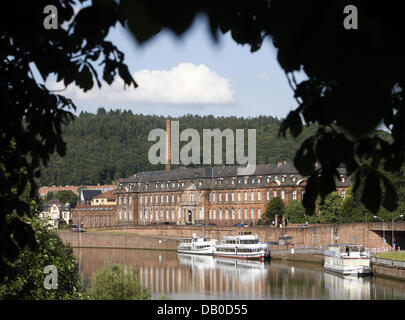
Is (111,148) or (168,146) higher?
(111,148)

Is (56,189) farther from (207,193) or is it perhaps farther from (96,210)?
(207,193)

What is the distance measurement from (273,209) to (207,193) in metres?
18.7

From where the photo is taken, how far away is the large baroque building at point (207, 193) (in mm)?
97062

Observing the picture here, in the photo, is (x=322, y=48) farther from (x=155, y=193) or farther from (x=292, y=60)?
(x=155, y=193)

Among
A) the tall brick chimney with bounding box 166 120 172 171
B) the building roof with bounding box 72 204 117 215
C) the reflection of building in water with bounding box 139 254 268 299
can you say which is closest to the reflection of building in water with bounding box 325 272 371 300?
the reflection of building in water with bounding box 139 254 268 299

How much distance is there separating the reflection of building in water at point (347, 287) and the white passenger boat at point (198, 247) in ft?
91.0

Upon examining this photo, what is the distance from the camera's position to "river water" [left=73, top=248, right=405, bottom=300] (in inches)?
1698

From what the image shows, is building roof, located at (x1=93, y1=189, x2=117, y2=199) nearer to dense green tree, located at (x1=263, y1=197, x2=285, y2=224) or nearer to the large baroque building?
the large baroque building

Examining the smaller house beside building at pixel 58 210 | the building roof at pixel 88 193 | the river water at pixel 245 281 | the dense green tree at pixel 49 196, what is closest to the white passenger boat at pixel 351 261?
the river water at pixel 245 281

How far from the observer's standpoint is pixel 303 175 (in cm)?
400

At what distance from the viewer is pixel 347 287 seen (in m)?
47.2

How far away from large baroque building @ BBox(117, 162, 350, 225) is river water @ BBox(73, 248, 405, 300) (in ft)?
76.9

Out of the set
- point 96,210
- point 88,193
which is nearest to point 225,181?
point 96,210

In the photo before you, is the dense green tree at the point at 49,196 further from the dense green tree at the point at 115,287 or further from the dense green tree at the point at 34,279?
the dense green tree at the point at 34,279
